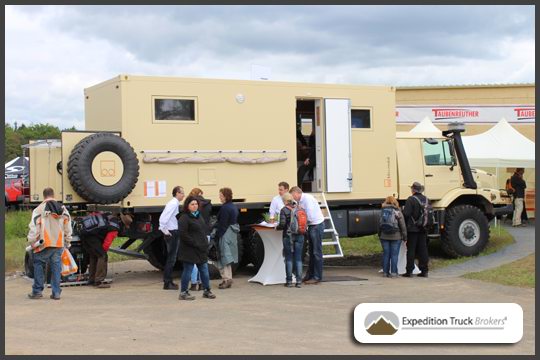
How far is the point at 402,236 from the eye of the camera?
46.9 feet

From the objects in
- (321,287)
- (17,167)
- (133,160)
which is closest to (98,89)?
(133,160)

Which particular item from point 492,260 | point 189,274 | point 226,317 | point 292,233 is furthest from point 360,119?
point 226,317

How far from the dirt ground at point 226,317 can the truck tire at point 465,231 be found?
2.24m

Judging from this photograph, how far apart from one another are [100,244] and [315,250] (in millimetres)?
3617

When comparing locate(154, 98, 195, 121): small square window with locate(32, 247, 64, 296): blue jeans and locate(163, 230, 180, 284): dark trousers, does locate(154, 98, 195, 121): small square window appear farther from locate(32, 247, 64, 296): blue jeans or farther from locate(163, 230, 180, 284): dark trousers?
locate(32, 247, 64, 296): blue jeans

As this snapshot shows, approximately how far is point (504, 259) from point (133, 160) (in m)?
7.57

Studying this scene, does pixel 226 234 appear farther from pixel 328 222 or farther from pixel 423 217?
pixel 423 217

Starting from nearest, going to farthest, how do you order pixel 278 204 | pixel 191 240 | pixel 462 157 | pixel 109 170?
pixel 191 240 < pixel 109 170 < pixel 278 204 < pixel 462 157

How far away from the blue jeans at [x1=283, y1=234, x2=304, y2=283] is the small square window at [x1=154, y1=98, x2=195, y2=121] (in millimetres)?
2762

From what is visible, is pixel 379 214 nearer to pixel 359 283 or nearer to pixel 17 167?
pixel 359 283

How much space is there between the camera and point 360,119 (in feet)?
51.0

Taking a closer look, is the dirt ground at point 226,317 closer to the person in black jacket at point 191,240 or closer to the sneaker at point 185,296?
the sneaker at point 185,296

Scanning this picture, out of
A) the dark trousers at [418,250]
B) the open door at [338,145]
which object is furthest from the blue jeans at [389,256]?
the open door at [338,145]

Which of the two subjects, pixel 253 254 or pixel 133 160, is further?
pixel 253 254
